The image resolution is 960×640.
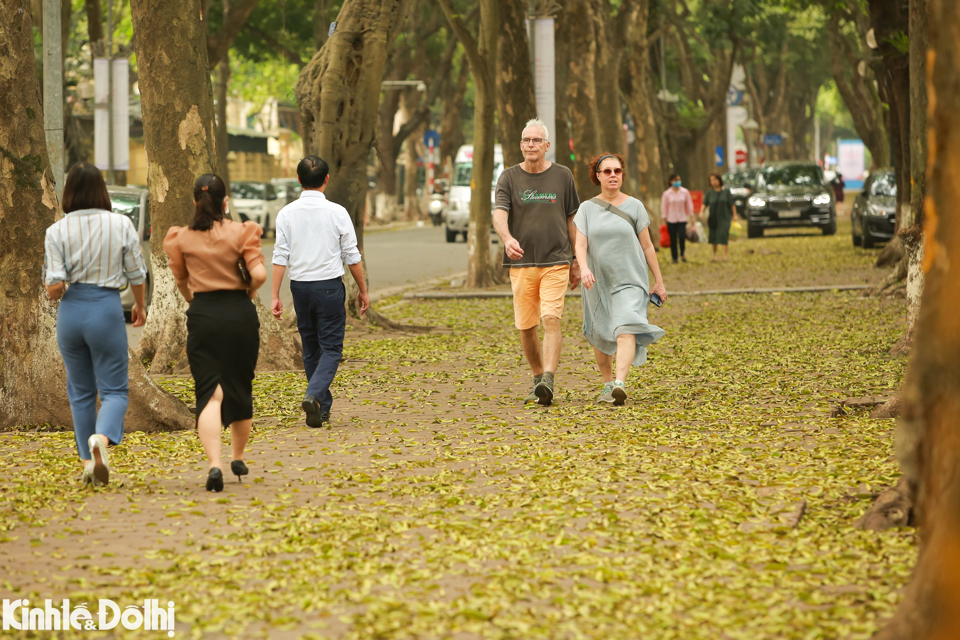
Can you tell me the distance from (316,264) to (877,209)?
2159 centimetres

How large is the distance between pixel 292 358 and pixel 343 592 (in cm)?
703

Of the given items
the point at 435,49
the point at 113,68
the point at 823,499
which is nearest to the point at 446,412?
the point at 823,499

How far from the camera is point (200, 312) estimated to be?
679cm

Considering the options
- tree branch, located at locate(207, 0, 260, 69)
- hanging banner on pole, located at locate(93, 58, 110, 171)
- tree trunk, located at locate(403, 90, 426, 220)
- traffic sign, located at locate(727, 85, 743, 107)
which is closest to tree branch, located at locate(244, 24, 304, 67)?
tree branch, located at locate(207, 0, 260, 69)

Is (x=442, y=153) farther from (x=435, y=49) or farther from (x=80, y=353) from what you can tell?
(x=80, y=353)

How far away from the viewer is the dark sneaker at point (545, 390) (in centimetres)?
944

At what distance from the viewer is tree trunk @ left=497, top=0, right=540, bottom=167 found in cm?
2075

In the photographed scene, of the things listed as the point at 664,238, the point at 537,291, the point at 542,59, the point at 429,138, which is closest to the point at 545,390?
the point at 537,291

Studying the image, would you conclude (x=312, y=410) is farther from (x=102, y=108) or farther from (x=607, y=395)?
(x=102, y=108)

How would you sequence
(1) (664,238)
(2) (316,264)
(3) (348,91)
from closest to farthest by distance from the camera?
1. (2) (316,264)
2. (3) (348,91)
3. (1) (664,238)

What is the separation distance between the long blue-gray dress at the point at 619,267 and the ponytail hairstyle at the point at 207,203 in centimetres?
322

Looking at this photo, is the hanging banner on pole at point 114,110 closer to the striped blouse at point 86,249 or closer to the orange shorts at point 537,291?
the orange shorts at point 537,291

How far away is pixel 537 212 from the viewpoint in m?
9.36

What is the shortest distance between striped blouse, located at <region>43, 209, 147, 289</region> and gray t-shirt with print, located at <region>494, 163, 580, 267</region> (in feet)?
10.7
